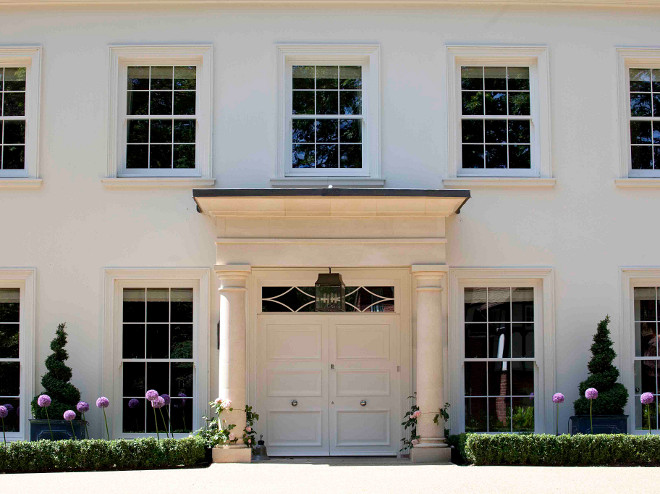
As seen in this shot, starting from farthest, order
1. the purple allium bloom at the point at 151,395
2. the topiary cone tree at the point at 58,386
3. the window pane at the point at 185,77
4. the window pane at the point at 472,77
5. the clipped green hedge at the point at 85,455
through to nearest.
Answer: the window pane at the point at 472,77 → the window pane at the point at 185,77 → the topiary cone tree at the point at 58,386 → the purple allium bloom at the point at 151,395 → the clipped green hedge at the point at 85,455

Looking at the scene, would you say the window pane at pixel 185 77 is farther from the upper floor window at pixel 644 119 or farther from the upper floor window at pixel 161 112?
the upper floor window at pixel 644 119

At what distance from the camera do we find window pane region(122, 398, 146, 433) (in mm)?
13648

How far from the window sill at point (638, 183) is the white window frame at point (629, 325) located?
118cm

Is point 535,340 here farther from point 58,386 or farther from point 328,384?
point 58,386

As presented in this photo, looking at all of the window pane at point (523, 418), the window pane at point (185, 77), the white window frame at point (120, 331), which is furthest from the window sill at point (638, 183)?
the window pane at point (185, 77)

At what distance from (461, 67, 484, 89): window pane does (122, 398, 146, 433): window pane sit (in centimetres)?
655

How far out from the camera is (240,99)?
45.5 feet

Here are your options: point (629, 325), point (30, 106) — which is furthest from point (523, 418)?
point (30, 106)

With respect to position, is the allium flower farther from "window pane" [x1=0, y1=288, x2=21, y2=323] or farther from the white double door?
"window pane" [x1=0, y1=288, x2=21, y2=323]

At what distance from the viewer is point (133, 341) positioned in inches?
542

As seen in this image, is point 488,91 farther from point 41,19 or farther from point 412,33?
point 41,19

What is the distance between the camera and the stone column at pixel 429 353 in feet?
42.3

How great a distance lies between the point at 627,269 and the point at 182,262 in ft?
20.8

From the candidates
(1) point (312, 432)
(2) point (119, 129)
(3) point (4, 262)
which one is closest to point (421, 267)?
(1) point (312, 432)
